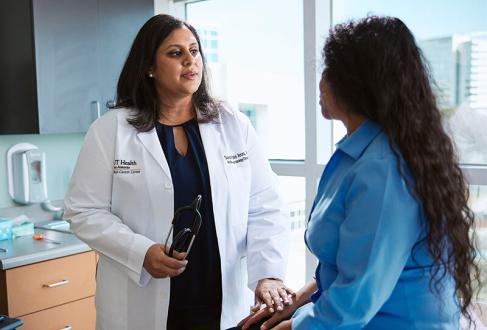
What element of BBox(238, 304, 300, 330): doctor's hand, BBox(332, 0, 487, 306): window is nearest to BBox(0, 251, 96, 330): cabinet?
BBox(238, 304, 300, 330): doctor's hand

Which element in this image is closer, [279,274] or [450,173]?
[450,173]

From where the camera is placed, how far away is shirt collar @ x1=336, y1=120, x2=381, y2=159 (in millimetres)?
1005

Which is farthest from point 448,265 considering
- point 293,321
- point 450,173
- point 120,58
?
point 120,58

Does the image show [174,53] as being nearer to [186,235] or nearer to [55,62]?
[186,235]

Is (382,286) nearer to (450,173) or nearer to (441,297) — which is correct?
(441,297)

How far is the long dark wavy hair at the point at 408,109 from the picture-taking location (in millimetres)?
962

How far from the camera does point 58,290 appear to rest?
2.44 metres

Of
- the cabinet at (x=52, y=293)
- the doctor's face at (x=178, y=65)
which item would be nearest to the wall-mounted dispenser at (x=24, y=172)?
the cabinet at (x=52, y=293)

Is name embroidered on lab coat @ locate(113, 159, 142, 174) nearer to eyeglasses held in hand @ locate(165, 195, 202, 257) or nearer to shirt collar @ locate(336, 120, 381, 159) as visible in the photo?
eyeglasses held in hand @ locate(165, 195, 202, 257)

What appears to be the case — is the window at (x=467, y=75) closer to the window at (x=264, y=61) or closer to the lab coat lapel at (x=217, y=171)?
the window at (x=264, y=61)

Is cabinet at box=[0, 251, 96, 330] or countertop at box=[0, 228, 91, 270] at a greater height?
countertop at box=[0, 228, 91, 270]

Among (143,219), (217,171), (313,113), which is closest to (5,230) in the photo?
(143,219)

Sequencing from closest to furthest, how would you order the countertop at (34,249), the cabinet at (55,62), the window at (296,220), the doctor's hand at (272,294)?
1. the doctor's hand at (272,294)
2. the countertop at (34,249)
3. the cabinet at (55,62)
4. the window at (296,220)

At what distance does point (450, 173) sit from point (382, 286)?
25 cm
